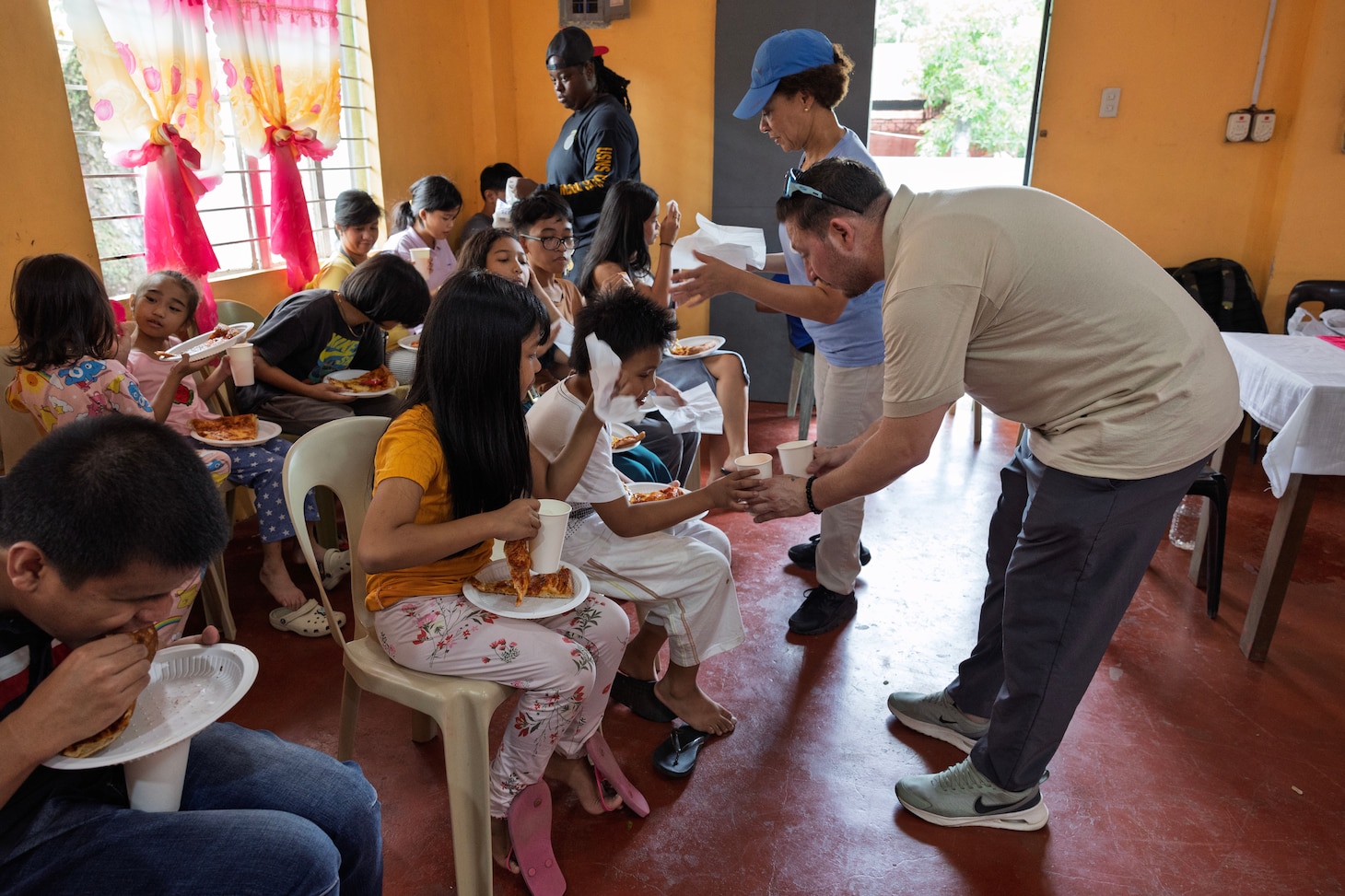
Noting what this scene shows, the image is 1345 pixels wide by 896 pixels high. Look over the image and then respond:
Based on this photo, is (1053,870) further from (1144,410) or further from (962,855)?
(1144,410)

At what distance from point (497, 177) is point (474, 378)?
12.8ft

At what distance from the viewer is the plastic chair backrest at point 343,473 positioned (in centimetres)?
172

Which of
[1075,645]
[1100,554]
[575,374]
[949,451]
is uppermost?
[575,374]

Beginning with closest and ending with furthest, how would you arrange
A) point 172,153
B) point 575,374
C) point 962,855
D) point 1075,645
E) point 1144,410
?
point 1144,410 < point 1075,645 < point 962,855 < point 575,374 < point 172,153

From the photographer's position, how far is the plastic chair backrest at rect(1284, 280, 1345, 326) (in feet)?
14.7

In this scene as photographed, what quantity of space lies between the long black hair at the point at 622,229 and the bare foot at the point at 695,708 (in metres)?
1.84

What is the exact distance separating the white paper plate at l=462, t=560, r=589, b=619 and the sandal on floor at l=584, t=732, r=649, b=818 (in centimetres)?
43

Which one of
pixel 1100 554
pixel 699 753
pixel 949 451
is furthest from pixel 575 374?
pixel 949 451

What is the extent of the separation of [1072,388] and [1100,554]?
1.10 feet

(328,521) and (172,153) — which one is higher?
(172,153)

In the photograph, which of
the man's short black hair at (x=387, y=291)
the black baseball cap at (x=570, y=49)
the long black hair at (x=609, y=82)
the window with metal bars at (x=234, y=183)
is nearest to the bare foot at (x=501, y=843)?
the man's short black hair at (x=387, y=291)

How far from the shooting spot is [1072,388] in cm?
160

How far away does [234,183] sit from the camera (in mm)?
3953

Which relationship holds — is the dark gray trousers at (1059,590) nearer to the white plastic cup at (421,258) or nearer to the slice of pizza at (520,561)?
the slice of pizza at (520,561)
